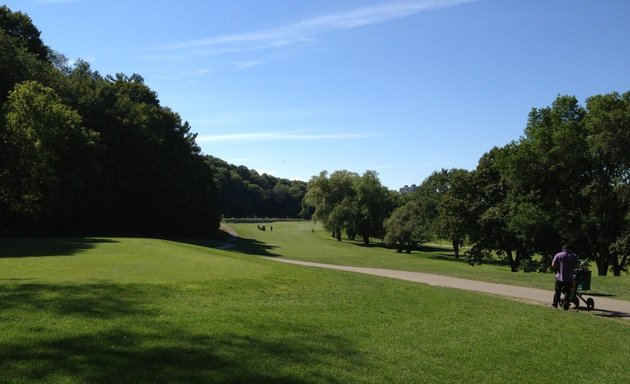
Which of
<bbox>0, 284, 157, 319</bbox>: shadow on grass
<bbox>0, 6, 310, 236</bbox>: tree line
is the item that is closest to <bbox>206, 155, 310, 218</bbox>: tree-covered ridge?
<bbox>0, 6, 310, 236</bbox>: tree line

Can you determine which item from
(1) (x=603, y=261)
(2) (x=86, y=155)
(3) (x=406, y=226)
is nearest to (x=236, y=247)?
(2) (x=86, y=155)

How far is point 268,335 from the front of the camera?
28.2ft

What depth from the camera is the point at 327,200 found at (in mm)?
88812

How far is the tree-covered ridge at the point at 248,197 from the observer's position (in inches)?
6058

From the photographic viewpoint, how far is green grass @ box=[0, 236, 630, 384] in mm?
6605

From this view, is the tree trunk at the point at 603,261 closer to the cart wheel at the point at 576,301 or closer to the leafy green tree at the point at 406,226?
the cart wheel at the point at 576,301

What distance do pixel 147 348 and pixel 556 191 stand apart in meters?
42.8

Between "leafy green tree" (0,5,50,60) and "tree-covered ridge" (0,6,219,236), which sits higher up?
"leafy green tree" (0,5,50,60)

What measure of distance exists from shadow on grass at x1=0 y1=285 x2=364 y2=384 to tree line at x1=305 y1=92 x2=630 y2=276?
36504 millimetres

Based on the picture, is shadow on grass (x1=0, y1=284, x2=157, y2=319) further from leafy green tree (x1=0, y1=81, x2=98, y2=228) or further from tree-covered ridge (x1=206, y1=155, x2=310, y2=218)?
tree-covered ridge (x1=206, y1=155, x2=310, y2=218)

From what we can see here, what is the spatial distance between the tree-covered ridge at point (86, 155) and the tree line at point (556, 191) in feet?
109

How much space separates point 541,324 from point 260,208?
550 ft

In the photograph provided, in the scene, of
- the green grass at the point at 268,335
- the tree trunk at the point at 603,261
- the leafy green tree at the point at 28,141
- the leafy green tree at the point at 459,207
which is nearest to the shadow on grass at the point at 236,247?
the leafy green tree at the point at 28,141

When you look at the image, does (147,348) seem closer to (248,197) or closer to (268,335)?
(268,335)
